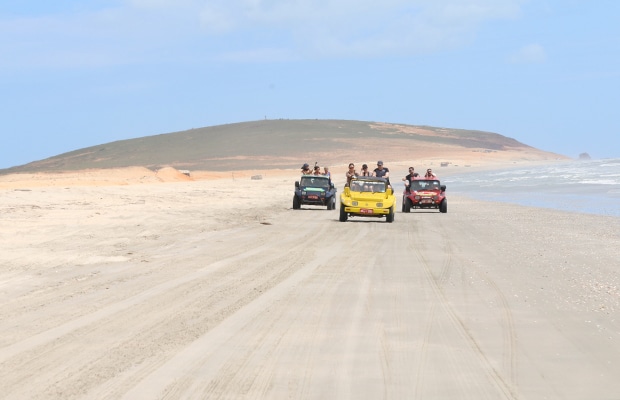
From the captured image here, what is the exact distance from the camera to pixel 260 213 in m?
36.8

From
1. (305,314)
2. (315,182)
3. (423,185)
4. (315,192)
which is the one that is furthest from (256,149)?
(305,314)

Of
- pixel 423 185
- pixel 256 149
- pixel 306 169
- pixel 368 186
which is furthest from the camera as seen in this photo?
pixel 256 149

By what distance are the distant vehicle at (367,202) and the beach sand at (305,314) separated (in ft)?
18.6

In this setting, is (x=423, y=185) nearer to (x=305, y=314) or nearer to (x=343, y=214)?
(x=343, y=214)

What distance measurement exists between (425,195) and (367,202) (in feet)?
21.4

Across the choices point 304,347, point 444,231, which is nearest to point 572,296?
point 304,347

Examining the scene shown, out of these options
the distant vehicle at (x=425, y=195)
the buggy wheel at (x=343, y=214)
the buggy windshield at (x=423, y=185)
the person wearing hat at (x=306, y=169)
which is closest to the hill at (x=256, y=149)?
the person wearing hat at (x=306, y=169)

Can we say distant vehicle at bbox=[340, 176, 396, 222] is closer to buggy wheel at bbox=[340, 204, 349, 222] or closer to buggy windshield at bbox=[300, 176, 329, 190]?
buggy wheel at bbox=[340, 204, 349, 222]

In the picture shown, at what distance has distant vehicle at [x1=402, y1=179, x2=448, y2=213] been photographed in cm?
3753

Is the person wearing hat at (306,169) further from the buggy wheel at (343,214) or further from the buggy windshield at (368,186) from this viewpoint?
the buggy wheel at (343,214)

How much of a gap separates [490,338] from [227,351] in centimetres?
265

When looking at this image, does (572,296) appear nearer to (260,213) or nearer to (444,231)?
(444,231)

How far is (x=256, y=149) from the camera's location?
166750mm

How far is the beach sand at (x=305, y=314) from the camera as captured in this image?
808cm
